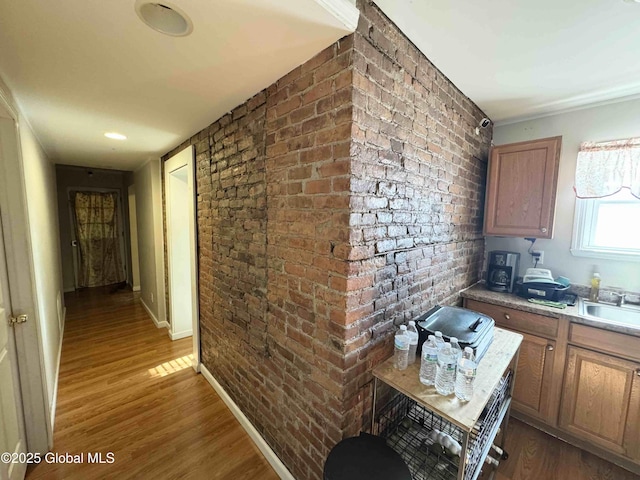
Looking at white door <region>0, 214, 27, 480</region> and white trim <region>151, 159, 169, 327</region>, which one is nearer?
white door <region>0, 214, 27, 480</region>

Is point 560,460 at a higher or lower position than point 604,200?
lower

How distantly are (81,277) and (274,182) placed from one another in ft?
19.4

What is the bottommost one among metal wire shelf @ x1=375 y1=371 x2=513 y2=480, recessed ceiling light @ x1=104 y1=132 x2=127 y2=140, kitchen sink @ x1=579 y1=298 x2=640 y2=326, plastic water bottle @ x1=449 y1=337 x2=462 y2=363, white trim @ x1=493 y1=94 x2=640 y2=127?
metal wire shelf @ x1=375 y1=371 x2=513 y2=480

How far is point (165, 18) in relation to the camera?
0.97 metres

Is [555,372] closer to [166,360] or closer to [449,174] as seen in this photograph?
[449,174]

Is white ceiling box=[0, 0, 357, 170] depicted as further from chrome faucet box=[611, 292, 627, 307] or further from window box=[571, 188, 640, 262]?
chrome faucet box=[611, 292, 627, 307]

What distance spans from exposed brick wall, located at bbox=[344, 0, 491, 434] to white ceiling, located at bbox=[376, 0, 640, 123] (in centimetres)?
10

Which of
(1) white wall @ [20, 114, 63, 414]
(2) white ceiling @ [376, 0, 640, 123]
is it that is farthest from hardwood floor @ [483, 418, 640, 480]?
(1) white wall @ [20, 114, 63, 414]

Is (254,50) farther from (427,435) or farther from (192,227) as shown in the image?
(427,435)

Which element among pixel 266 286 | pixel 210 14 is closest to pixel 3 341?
pixel 266 286

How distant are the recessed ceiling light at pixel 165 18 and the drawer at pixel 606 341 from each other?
2685 mm

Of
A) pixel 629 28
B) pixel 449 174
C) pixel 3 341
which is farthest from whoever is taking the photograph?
pixel 449 174

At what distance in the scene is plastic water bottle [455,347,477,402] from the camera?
3.46 feet

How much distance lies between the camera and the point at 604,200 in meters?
2.01
